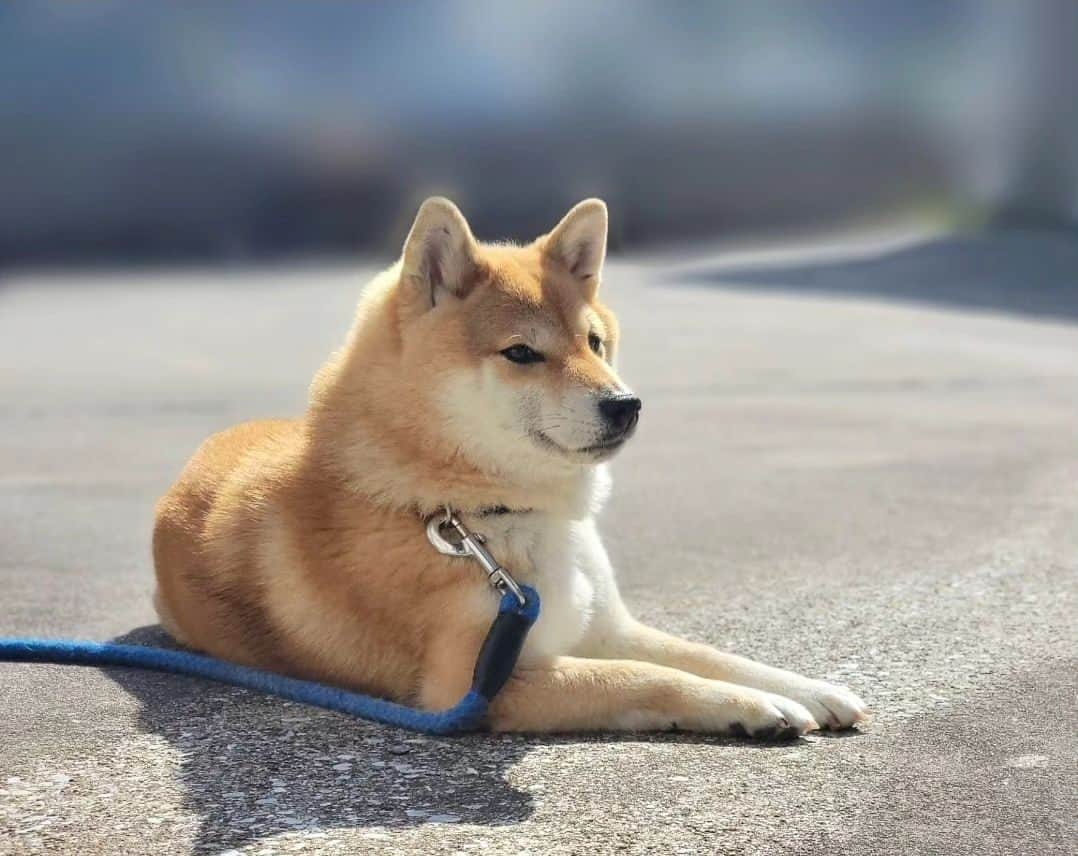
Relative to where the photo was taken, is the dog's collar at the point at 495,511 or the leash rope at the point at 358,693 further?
the dog's collar at the point at 495,511

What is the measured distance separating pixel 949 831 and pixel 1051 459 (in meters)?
4.39

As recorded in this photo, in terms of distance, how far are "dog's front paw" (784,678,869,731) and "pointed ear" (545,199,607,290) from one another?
120 centimetres

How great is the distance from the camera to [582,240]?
12.9 ft

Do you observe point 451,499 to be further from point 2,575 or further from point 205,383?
point 205,383

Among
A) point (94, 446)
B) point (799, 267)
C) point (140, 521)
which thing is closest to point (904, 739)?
point (140, 521)

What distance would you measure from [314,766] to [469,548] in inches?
24.8

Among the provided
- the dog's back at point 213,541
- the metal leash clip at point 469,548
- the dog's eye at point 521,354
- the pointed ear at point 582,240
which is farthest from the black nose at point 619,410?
the dog's back at point 213,541

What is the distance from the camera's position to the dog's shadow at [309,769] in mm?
2850

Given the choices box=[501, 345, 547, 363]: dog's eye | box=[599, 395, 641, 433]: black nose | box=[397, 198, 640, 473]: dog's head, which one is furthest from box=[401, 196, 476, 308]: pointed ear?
box=[599, 395, 641, 433]: black nose

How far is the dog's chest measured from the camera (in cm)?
348

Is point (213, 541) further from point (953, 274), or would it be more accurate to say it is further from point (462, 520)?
point (953, 274)

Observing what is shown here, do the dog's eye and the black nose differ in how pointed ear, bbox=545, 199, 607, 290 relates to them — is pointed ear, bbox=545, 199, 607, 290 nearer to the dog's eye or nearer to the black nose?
the dog's eye

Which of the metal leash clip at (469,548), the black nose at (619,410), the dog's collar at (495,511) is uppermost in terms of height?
the black nose at (619,410)

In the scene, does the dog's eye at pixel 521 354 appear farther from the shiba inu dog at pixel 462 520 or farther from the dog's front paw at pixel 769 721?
the dog's front paw at pixel 769 721
